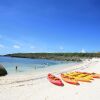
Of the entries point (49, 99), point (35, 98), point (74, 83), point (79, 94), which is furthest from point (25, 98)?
point (74, 83)

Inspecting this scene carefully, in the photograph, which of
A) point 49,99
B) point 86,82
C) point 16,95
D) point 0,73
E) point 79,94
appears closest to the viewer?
point 49,99

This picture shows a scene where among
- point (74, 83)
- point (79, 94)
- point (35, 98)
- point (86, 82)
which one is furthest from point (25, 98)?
point (86, 82)

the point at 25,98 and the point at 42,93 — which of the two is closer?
the point at 25,98

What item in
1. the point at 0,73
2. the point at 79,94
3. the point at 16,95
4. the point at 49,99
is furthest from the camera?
the point at 0,73

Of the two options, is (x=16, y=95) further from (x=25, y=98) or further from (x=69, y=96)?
(x=69, y=96)

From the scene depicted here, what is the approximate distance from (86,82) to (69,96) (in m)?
5.43

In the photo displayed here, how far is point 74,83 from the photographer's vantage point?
13773 millimetres

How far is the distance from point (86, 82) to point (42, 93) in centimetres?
572

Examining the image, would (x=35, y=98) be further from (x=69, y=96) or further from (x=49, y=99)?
(x=69, y=96)

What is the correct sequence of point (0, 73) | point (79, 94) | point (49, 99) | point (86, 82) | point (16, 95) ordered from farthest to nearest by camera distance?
point (0, 73) < point (86, 82) < point (79, 94) < point (16, 95) < point (49, 99)

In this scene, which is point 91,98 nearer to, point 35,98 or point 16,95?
point 35,98

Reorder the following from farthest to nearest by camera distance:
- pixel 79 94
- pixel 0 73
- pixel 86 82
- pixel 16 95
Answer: pixel 0 73 < pixel 86 82 < pixel 79 94 < pixel 16 95

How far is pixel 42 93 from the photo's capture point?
10.5m

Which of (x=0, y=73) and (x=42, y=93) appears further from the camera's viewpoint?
(x=0, y=73)
